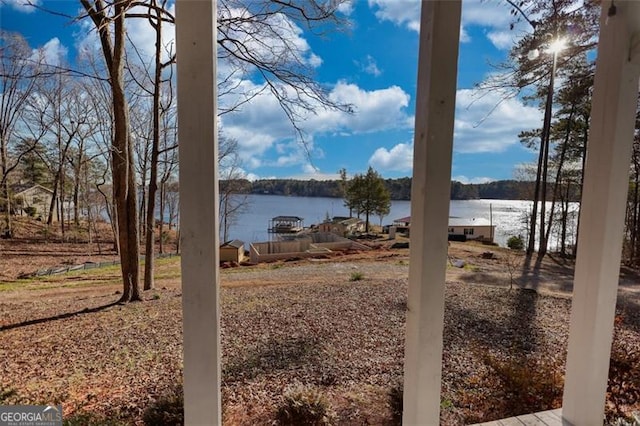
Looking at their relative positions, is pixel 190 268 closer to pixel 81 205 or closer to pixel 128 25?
pixel 128 25

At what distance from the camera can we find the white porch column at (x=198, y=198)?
0.70 m

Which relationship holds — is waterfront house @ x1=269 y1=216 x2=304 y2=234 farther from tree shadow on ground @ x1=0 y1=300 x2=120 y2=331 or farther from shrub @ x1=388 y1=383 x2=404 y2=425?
shrub @ x1=388 y1=383 x2=404 y2=425

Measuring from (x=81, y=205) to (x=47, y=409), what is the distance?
13489 mm

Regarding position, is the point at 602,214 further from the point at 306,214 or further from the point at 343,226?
the point at 343,226

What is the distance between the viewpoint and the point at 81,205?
11.5m

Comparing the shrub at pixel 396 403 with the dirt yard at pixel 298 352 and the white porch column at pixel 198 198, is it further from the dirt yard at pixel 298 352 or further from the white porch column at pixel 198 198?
the white porch column at pixel 198 198

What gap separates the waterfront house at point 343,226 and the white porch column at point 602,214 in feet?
44.0

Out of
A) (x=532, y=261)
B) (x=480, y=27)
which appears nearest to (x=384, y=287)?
(x=480, y=27)

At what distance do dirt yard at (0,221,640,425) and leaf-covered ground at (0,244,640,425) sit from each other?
13 mm

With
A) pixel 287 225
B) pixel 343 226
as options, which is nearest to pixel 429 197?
pixel 343 226

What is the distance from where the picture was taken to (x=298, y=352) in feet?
8.35

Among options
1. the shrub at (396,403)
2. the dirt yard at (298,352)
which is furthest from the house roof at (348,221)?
the shrub at (396,403)

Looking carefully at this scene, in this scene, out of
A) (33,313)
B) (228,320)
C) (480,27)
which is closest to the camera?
(480,27)

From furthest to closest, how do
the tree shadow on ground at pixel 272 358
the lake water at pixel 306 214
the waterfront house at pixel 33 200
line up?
1. the waterfront house at pixel 33 200
2. the lake water at pixel 306 214
3. the tree shadow on ground at pixel 272 358
